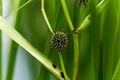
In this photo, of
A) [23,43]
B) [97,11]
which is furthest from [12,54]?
[97,11]

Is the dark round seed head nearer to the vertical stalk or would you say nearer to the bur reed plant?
the bur reed plant

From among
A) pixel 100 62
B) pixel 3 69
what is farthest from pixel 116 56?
pixel 3 69

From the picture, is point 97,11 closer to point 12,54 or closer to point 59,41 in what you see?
point 59,41

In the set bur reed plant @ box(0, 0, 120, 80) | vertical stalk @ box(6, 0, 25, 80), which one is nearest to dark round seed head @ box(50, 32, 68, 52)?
bur reed plant @ box(0, 0, 120, 80)

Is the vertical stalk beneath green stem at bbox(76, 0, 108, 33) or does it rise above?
beneath

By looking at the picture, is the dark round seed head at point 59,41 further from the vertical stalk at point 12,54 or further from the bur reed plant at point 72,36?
the vertical stalk at point 12,54

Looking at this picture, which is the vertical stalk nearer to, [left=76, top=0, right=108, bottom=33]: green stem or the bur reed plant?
the bur reed plant

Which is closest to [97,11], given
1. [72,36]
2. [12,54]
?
[72,36]

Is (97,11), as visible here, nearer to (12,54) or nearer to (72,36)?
(72,36)
